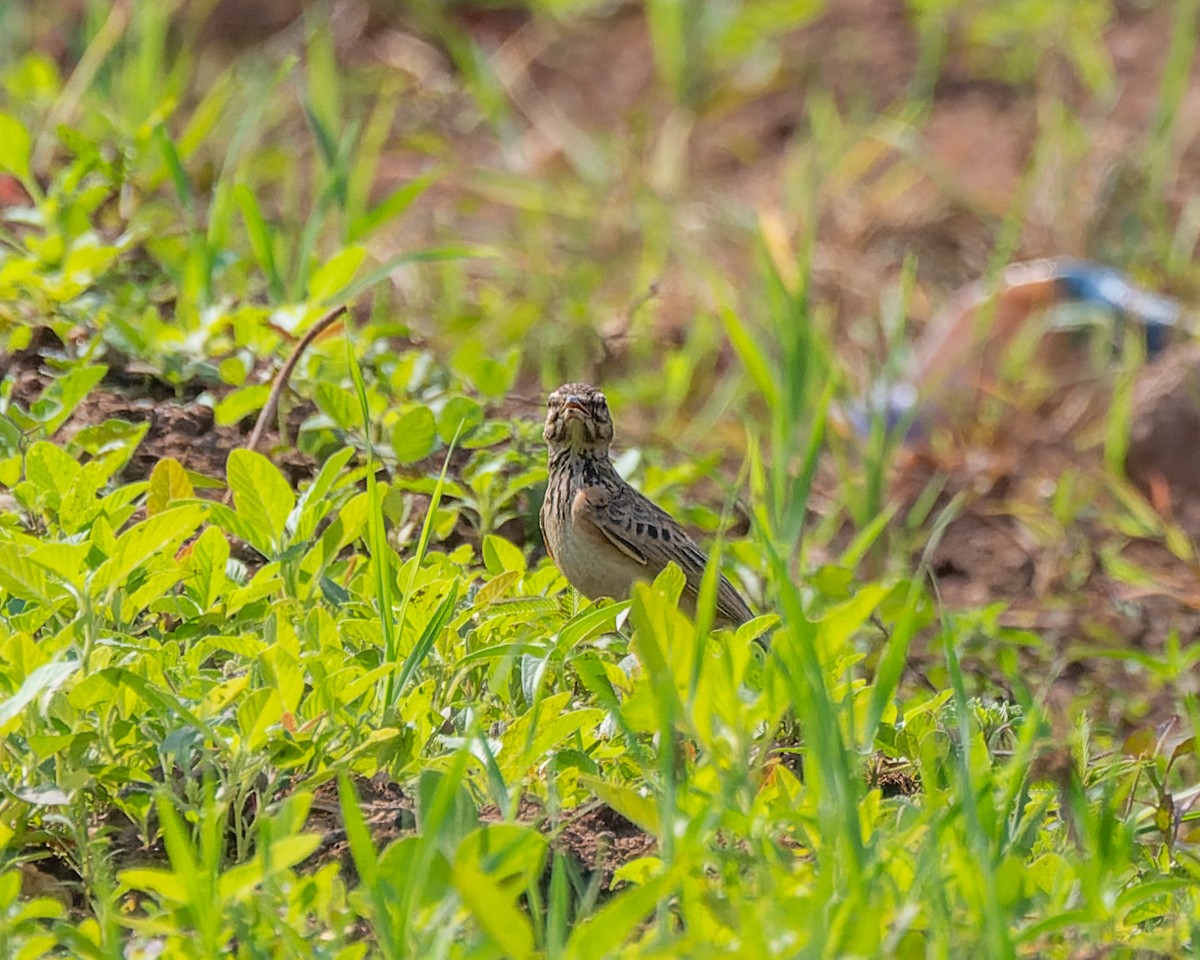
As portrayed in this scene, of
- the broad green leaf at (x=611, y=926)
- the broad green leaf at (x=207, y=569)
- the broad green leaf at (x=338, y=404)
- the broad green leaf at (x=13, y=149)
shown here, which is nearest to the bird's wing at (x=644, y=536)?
the broad green leaf at (x=338, y=404)

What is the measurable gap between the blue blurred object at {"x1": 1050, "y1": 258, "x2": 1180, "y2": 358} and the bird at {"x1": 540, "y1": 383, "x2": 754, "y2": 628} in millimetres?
3451

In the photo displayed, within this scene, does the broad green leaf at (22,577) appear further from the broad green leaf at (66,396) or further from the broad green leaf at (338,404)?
the broad green leaf at (338,404)

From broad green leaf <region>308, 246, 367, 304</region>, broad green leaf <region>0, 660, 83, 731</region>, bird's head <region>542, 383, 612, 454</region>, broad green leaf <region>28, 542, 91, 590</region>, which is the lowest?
broad green leaf <region>0, 660, 83, 731</region>

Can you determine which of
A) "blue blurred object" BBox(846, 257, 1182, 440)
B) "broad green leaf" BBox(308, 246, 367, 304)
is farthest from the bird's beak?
"blue blurred object" BBox(846, 257, 1182, 440)

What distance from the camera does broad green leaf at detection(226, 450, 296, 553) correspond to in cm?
354

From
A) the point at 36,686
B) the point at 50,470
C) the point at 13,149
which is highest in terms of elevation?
the point at 13,149

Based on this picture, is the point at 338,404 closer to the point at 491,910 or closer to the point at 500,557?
the point at 500,557

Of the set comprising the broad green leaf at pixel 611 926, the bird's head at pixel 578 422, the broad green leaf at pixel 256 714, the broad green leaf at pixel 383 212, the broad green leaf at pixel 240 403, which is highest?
the broad green leaf at pixel 383 212

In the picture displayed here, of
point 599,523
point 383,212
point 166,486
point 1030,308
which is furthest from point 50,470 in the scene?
point 1030,308

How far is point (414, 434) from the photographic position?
4.18m

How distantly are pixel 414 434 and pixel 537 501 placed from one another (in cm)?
53

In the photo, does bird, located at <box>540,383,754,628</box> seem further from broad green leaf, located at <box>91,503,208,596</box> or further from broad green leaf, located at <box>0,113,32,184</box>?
broad green leaf, located at <box>0,113,32,184</box>

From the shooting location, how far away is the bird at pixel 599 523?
405 centimetres

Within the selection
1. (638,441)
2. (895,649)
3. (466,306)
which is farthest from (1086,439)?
(895,649)
